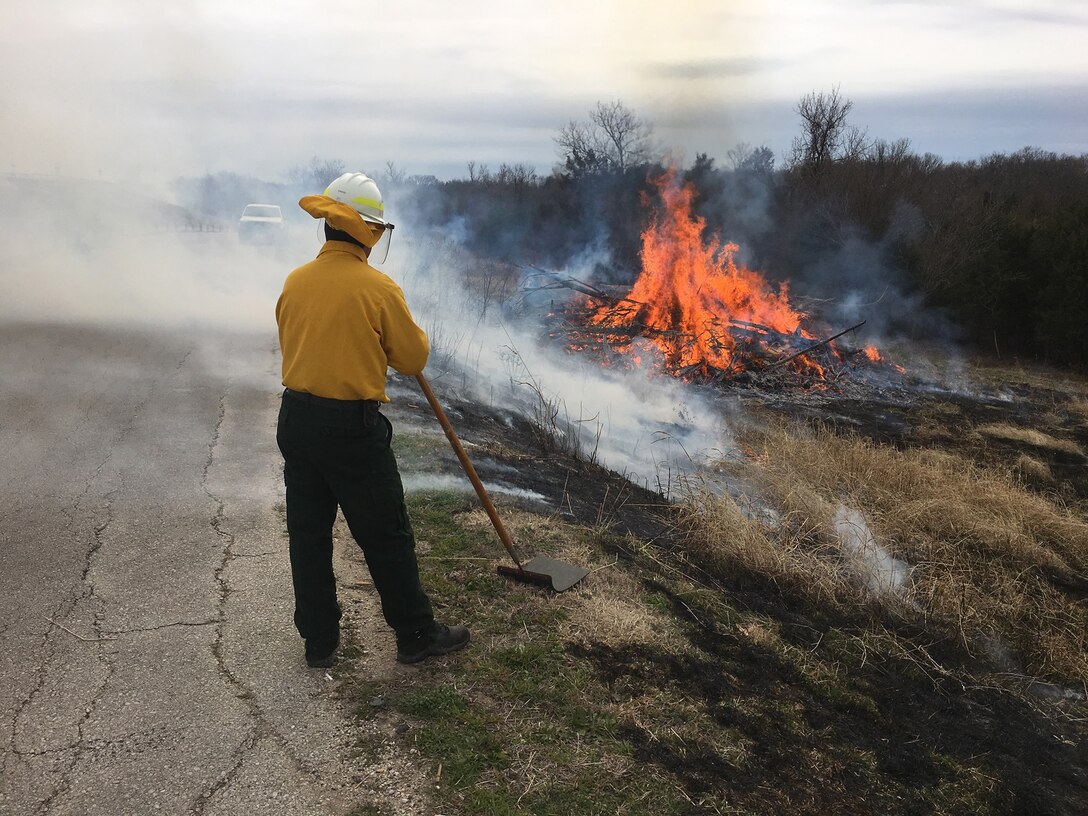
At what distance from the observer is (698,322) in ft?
38.4

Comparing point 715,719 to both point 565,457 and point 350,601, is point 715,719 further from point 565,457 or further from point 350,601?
point 565,457

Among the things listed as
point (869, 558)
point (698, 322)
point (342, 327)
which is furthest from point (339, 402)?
point (698, 322)

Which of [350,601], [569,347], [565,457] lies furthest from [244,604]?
[569,347]

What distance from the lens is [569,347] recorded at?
461 inches

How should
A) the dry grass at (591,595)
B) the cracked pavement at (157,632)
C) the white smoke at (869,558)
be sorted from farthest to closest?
the white smoke at (869,558) → the dry grass at (591,595) → the cracked pavement at (157,632)

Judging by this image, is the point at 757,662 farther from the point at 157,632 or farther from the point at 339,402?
the point at 157,632

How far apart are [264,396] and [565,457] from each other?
3161 millimetres

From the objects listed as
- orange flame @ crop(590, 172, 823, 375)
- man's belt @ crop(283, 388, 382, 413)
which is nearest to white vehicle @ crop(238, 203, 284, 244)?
orange flame @ crop(590, 172, 823, 375)

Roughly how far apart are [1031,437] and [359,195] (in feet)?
29.5

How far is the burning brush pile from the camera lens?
11.1 metres

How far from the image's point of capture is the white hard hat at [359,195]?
3.03m

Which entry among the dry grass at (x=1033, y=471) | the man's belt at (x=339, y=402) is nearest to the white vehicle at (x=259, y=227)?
the dry grass at (x=1033, y=471)

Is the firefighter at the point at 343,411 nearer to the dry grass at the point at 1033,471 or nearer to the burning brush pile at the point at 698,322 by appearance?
the dry grass at the point at 1033,471

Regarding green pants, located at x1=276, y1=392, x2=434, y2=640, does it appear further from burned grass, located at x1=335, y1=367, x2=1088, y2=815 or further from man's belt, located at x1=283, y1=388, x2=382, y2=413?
burned grass, located at x1=335, y1=367, x2=1088, y2=815
